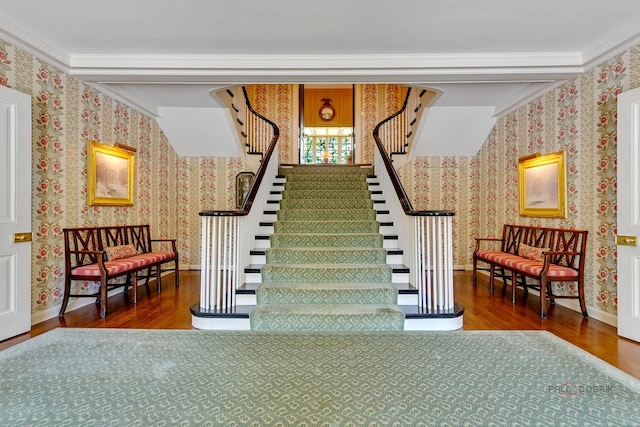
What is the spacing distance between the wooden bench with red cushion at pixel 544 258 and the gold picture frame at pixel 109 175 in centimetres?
519

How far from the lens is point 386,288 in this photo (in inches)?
132

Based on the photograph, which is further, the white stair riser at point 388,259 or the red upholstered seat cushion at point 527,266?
the white stair riser at point 388,259

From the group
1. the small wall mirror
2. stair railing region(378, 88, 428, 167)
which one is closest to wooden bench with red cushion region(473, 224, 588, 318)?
stair railing region(378, 88, 428, 167)

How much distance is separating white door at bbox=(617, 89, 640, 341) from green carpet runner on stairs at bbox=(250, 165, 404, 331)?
193 cm

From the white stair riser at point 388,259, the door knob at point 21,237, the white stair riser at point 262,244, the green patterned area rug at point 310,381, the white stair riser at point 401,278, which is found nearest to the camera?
the green patterned area rug at point 310,381

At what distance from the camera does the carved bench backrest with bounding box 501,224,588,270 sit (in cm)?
373

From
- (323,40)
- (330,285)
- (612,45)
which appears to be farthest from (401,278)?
(612,45)

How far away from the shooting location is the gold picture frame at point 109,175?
4.18 metres

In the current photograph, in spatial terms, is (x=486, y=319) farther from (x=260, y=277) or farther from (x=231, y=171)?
(x=231, y=171)

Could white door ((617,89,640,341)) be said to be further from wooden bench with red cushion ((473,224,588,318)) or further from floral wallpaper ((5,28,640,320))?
wooden bench with red cushion ((473,224,588,318))

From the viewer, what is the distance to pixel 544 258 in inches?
139

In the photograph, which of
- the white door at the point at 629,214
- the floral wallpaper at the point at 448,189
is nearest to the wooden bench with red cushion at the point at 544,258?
the white door at the point at 629,214

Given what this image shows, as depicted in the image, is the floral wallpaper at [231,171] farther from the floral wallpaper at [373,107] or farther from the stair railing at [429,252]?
the floral wallpaper at [373,107]

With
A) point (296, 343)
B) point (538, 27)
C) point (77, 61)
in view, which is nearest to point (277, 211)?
point (296, 343)
